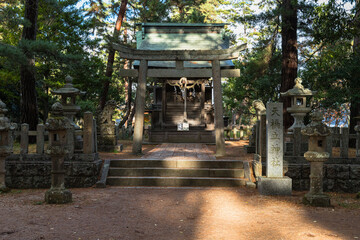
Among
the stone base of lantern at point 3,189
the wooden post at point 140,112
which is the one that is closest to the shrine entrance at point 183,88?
the wooden post at point 140,112

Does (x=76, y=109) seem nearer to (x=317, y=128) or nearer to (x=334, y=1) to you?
(x=317, y=128)

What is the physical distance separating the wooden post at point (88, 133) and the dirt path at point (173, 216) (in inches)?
48.6

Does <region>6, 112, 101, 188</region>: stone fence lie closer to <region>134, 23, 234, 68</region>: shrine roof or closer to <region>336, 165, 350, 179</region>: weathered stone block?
<region>336, 165, 350, 179</region>: weathered stone block

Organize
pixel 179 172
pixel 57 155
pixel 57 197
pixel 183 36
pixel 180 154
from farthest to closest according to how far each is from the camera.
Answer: pixel 183 36 → pixel 180 154 → pixel 179 172 → pixel 57 155 → pixel 57 197

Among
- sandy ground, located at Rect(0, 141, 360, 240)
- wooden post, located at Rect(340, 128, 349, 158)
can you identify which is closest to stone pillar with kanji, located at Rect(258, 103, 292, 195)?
sandy ground, located at Rect(0, 141, 360, 240)

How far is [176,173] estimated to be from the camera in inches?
350

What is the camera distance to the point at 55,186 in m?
6.71

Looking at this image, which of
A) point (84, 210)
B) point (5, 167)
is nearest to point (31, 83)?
point (5, 167)

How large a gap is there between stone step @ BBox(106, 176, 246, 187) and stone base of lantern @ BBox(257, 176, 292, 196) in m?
0.95

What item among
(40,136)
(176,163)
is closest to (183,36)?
(176,163)

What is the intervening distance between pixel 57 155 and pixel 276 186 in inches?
203

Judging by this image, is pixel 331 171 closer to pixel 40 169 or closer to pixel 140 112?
pixel 140 112

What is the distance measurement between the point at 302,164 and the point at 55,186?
248 inches

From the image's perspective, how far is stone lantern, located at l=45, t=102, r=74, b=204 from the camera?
6605 millimetres
